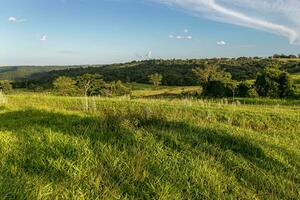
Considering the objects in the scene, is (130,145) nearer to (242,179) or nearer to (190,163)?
(190,163)

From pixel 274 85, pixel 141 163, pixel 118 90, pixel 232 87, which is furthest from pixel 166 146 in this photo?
pixel 118 90

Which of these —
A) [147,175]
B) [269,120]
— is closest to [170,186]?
[147,175]

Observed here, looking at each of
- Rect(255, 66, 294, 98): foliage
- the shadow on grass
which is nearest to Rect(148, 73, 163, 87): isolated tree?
Rect(255, 66, 294, 98): foliage

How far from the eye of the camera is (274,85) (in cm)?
4628

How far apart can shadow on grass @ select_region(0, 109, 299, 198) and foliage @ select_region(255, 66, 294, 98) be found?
132 ft

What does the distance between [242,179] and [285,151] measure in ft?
8.60

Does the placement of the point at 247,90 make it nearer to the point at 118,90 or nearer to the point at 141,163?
the point at 118,90

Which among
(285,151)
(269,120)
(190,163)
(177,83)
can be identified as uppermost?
(190,163)

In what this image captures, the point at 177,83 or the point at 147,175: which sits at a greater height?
Answer: the point at 147,175

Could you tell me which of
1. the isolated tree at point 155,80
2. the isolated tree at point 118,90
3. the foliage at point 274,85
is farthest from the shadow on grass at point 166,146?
the isolated tree at point 155,80

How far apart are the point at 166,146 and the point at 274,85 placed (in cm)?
4252

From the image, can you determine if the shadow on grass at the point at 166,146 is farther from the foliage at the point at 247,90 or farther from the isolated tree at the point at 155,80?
the isolated tree at the point at 155,80

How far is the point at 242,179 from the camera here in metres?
5.34

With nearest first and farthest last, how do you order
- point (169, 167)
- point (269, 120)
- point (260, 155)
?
point (169, 167) < point (260, 155) < point (269, 120)
